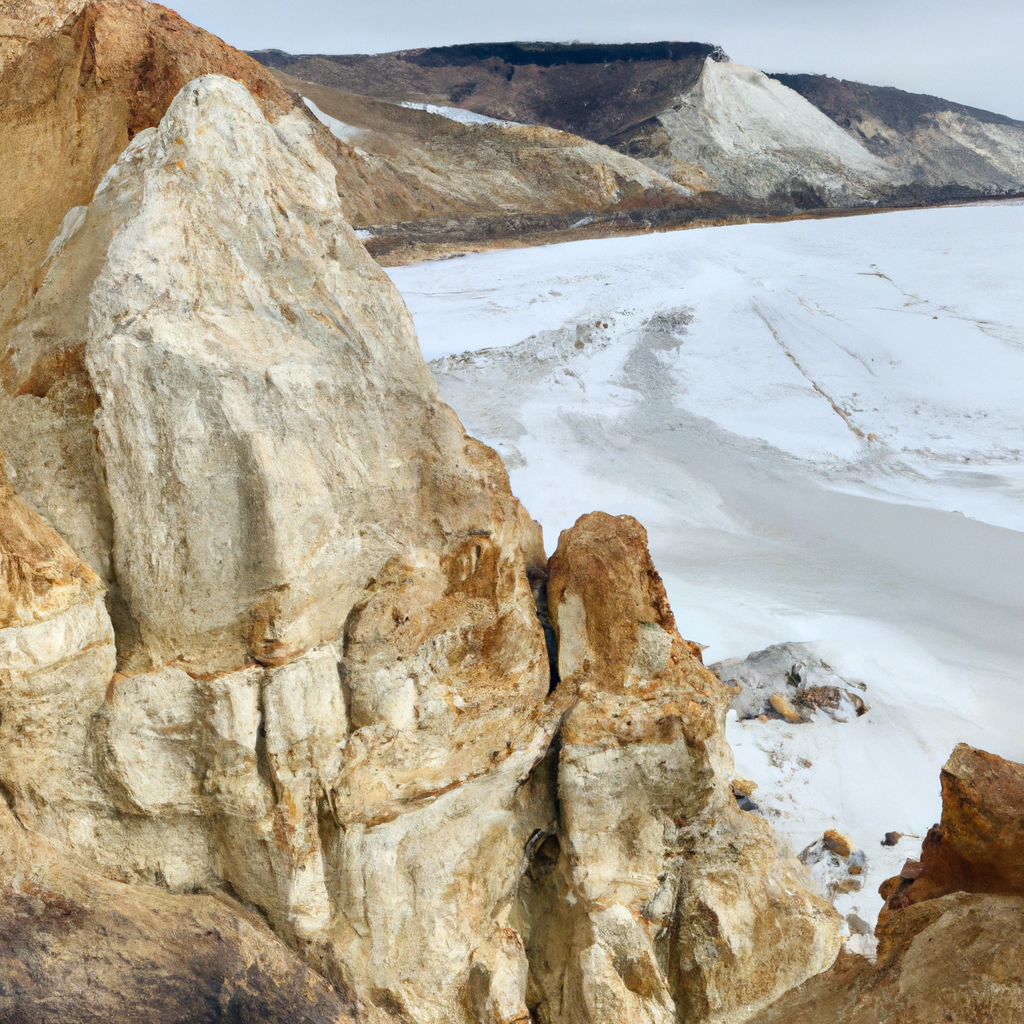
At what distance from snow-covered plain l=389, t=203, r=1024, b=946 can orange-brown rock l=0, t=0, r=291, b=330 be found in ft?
22.1

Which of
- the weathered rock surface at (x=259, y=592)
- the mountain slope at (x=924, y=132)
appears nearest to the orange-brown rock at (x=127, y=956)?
the weathered rock surface at (x=259, y=592)

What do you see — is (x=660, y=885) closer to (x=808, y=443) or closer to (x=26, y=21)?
(x=26, y=21)

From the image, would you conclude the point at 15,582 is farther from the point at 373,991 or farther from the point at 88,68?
the point at 88,68

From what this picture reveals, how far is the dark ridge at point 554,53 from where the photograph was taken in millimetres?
36656

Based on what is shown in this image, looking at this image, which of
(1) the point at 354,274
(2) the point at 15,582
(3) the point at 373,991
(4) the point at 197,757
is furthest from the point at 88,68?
(3) the point at 373,991

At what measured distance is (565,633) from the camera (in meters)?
5.66

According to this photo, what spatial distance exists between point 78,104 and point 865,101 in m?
40.2

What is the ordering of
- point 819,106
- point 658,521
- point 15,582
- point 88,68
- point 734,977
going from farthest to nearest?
1. point 819,106
2. point 658,521
3. point 88,68
4. point 734,977
5. point 15,582

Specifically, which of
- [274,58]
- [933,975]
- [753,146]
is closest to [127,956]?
[933,975]

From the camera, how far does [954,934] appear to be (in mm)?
4387

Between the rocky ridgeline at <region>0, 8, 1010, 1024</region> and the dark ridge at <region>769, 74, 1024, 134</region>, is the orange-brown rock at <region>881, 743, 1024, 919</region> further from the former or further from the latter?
the dark ridge at <region>769, 74, 1024, 134</region>

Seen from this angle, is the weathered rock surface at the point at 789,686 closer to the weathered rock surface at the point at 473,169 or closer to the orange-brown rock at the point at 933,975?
the orange-brown rock at the point at 933,975

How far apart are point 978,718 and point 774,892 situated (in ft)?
14.8

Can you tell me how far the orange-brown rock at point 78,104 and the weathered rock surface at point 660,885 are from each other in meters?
4.41
